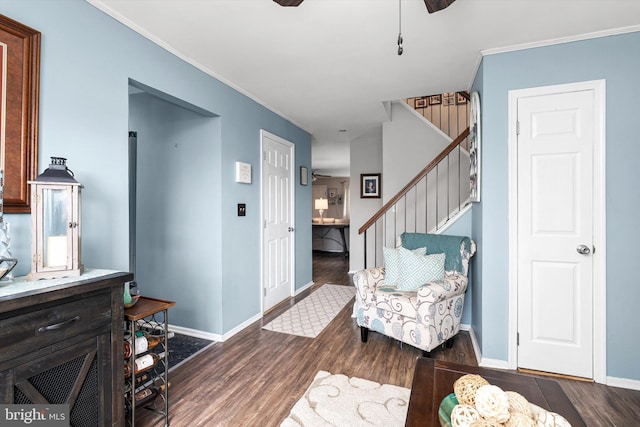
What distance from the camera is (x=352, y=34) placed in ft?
7.08

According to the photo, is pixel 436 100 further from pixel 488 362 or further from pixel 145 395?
pixel 145 395

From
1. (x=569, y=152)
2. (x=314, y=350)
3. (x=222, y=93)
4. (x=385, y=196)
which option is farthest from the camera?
(x=385, y=196)

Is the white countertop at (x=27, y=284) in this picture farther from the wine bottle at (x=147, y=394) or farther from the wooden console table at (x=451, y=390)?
the wooden console table at (x=451, y=390)

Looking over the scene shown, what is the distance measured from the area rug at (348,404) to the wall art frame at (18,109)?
5.91ft

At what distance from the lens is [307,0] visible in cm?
179

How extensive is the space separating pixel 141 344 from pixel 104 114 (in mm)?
1351

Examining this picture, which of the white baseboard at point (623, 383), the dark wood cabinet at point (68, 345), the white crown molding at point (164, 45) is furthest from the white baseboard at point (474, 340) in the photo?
the white crown molding at point (164, 45)

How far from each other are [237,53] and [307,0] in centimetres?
86

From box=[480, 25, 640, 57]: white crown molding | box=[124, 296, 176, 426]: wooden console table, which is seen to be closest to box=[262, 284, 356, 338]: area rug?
box=[124, 296, 176, 426]: wooden console table

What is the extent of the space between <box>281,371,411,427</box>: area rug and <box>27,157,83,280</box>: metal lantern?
1.38 m

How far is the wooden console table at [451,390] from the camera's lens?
1126 millimetres

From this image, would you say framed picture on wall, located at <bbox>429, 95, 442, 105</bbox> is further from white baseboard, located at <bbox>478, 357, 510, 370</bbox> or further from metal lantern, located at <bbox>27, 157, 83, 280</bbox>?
metal lantern, located at <bbox>27, 157, 83, 280</bbox>

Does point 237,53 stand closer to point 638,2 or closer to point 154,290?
point 154,290

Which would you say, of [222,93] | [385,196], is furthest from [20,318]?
[385,196]
